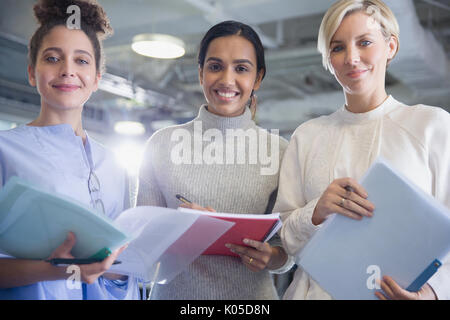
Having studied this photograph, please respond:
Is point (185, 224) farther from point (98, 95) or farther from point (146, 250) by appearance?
point (98, 95)

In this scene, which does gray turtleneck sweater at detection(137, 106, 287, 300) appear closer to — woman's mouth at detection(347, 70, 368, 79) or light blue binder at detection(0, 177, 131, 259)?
woman's mouth at detection(347, 70, 368, 79)

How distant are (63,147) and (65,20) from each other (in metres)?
0.38

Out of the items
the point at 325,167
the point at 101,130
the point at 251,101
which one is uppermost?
the point at 251,101

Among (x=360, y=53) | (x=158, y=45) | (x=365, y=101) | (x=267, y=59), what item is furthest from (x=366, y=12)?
(x=267, y=59)

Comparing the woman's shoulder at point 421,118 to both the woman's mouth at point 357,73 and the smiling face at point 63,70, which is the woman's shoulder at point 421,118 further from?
the smiling face at point 63,70

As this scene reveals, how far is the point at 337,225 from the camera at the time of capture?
1.12m

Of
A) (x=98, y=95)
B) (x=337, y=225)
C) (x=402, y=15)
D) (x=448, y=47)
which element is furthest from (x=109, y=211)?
(x=98, y=95)

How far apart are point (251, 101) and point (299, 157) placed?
0.40 meters

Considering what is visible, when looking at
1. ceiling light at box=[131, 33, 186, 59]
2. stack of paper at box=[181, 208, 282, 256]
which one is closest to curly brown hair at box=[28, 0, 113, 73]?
stack of paper at box=[181, 208, 282, 256]

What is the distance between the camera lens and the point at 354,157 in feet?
4.47

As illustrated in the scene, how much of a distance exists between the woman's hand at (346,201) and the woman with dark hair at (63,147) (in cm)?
60

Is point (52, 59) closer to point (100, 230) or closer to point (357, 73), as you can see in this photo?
point (100, 230)

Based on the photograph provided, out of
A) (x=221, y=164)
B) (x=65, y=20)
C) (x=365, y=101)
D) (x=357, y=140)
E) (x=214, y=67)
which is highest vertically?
(x=65, y=20)

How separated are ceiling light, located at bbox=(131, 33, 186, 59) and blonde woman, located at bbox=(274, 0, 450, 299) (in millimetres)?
3591
